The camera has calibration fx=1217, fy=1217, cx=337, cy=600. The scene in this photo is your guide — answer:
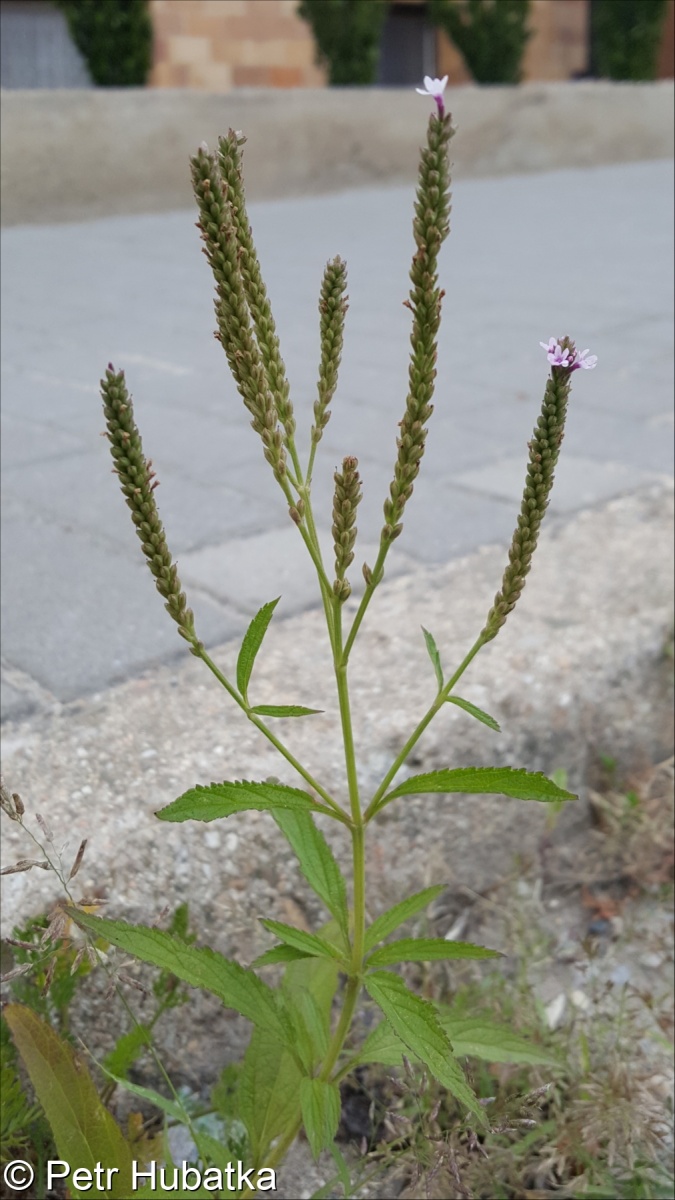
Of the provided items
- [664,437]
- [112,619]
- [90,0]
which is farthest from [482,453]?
[90,0]

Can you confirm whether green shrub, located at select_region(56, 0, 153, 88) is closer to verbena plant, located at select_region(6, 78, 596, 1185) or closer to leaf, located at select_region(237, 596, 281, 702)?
verbena plant, located at select_region(6, 78, 596, 1185)

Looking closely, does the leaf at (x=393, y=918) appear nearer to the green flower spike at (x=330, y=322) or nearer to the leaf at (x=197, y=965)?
the leaf at (x=197, y=965)

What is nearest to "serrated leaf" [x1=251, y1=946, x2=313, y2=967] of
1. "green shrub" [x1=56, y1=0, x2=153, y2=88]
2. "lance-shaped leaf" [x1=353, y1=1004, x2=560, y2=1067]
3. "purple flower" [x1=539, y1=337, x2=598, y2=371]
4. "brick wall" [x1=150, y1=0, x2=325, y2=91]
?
"lance-shaped leaf" [x1=353, y1=1004, x2=560, y2=1067]

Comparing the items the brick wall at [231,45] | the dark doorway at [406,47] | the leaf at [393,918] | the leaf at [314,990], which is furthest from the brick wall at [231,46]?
the leaf at [393,918]

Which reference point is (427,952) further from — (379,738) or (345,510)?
(379,738)

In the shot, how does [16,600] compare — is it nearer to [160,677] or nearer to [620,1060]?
[160,677]

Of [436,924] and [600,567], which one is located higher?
[600,567]

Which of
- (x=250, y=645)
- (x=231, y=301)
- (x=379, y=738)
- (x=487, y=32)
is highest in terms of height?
(x=487, y=32)

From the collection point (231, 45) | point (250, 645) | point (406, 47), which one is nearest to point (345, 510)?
point (250, 645)
